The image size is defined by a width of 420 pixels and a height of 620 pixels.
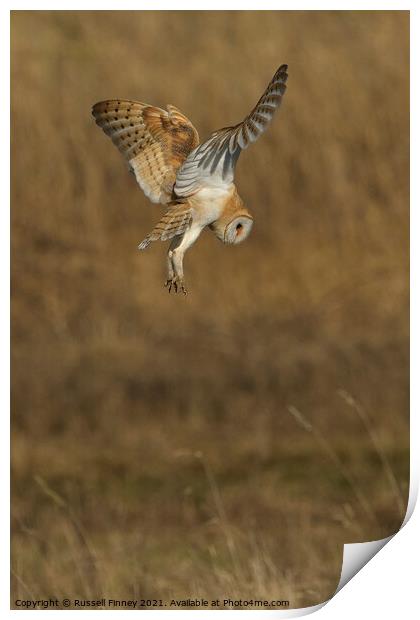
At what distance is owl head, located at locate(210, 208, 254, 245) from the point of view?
10.6ft

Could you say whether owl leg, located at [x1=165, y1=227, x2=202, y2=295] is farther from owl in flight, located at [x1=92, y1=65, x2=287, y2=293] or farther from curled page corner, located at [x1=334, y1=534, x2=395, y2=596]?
curled page corner, located at [x1=334, y1=534, x2=395, y2=596]

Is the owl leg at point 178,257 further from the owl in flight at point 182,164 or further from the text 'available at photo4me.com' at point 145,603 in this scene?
the text 'available at photo4me.com' at point 145,603

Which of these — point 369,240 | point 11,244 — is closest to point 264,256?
point 369,240

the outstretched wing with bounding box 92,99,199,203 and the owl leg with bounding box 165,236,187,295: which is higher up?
the outstretched wing with bounding box 92,99,199,203

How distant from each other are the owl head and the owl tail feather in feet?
0.17

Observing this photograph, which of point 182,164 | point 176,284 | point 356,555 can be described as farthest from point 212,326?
point 356,555

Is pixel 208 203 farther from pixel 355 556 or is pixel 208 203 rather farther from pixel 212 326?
pixel 355 556

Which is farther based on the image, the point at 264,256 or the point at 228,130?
the point at 264,256

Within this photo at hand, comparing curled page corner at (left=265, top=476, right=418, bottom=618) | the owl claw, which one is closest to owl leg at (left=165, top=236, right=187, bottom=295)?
the owl claw

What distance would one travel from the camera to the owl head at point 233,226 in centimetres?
322

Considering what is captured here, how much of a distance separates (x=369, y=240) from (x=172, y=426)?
1.69 feet

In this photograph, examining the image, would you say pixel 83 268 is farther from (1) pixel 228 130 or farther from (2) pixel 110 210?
(1) pixel 228 130

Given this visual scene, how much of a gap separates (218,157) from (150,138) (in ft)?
0.45
